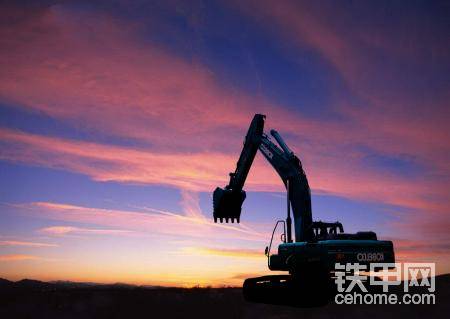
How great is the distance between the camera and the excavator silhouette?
1439 centimetres

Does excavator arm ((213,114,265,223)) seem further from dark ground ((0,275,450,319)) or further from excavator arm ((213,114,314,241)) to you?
dark ground ((0,275,450,319))

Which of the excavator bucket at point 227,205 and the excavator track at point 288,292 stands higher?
the excavator bucket at point 227,205

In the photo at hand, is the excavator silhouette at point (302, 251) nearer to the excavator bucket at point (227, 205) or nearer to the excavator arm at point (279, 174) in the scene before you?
the excavator arm at point (279, 174)

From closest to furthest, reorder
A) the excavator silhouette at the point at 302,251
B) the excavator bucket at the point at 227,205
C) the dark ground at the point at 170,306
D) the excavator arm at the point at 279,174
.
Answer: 1. the excavator silhouette at the point at 302,251
2. the excavator arm at the point at 279,174
3. the excavator bucket at the point at 227,205
4. the dark ground at the point at 170,306

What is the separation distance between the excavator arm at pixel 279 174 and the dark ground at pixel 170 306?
84.7ft

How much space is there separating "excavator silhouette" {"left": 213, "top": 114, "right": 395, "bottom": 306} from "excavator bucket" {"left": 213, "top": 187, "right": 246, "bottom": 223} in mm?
2728

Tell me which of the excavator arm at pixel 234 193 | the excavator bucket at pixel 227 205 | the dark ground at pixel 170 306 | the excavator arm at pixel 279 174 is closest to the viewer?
the excavator arm at pixel 279 174

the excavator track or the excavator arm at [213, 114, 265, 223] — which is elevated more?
the excavator arm at [213, 114, 265, 223]

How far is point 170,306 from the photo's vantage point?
1917 inches

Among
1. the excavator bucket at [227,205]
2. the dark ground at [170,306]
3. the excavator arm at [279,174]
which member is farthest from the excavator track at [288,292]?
the dark ground at [170,306]

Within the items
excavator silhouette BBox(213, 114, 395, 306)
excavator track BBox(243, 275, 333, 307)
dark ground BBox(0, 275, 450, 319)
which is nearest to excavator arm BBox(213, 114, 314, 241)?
excavator silhouette BBox(213, 114, 395, 306)

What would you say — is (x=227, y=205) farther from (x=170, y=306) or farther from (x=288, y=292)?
(x=170, y=306)

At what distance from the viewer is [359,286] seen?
1439cm

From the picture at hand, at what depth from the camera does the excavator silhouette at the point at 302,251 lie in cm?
1439
